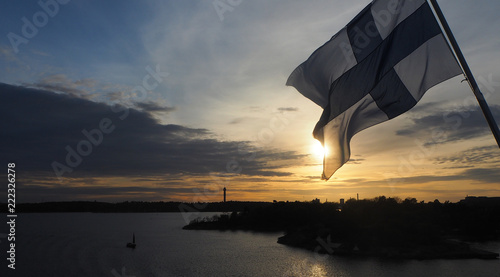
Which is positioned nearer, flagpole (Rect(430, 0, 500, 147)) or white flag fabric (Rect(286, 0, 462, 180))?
flagpole (Rect(430, 0, 500, 147))

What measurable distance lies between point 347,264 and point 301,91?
6266cm

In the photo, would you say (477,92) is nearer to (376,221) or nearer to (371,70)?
(371,70)

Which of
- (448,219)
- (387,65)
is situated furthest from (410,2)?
(448,219)

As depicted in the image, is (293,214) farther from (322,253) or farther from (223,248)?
(322,253)

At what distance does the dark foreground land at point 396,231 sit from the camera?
73125 millimetres

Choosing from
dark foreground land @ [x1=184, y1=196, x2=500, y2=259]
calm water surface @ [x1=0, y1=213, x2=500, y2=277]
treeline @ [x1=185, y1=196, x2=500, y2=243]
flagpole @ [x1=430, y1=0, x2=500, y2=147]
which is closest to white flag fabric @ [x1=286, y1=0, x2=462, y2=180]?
flagpole @ [x1=430, y1=0, x2=500, y2=147]

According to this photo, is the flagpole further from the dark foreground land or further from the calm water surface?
the dark foreground land

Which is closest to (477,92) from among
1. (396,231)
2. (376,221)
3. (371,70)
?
(371,70)

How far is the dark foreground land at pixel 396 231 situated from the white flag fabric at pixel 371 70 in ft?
227

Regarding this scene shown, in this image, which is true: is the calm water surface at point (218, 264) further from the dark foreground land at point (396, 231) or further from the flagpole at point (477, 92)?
the flagpole at point (477, 92)

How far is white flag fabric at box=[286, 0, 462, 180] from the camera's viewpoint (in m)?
7.79

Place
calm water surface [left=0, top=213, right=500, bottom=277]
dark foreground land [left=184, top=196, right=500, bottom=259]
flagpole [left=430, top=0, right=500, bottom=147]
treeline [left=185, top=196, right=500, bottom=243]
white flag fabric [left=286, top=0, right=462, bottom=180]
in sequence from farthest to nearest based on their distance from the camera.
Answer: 1. treeline [left=185, top=196, right=500, bottom=243]
2. dark foreground land [left=184, top=196, right=500, bottom=259]
3. calm water surface [left=0, top=213, right=500, bottom=277]
4. white flag fabric [left=286, top=0, right=462, bottom=180]
5. flagpole [left=430, top=0, right=500, bottom=147]

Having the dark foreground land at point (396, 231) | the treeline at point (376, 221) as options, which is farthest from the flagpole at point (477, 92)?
the treeline at point (376, 221)

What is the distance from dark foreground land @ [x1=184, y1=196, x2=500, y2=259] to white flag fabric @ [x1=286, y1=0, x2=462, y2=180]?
69.3 m
